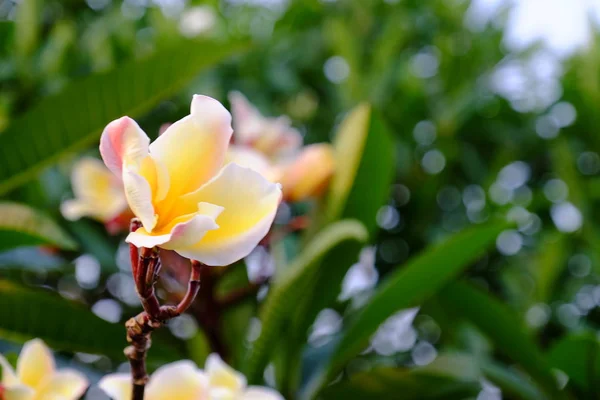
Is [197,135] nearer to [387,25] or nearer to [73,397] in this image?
[73,397]

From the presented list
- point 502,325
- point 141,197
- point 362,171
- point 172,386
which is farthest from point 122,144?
point 502,325

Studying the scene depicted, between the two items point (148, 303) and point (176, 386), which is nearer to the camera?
point (148, 303)

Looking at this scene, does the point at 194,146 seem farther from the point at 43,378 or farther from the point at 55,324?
the point at 55,324

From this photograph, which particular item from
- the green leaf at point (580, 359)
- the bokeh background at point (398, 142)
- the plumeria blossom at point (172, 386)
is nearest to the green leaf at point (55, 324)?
the bokeh background at point (398, 142)

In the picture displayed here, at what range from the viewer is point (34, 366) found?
1.36ft

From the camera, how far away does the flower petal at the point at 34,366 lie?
1.34 ft

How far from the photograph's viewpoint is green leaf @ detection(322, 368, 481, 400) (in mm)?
659

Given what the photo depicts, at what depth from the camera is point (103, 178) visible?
0.72 m

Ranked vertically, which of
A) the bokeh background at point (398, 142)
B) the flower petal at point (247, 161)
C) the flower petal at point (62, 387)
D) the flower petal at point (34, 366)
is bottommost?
the bokeh background at point (398, 142)

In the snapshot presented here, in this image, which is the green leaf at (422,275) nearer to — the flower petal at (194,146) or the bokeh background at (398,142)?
the bokeh background at (398,142)

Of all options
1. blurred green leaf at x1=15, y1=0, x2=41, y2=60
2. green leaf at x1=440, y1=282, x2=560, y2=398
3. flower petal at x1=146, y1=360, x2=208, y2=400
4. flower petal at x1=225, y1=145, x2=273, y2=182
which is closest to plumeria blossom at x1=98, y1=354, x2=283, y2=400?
flower petal at x1=146, y1=360, x2=208, y2=400

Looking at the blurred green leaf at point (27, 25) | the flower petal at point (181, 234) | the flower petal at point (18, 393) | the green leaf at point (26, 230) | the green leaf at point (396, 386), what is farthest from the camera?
the blurred green leaf at point (27, 25)

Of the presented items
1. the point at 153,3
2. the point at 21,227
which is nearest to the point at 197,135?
the point at 21,227

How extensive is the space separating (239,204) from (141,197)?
4 centimetres
